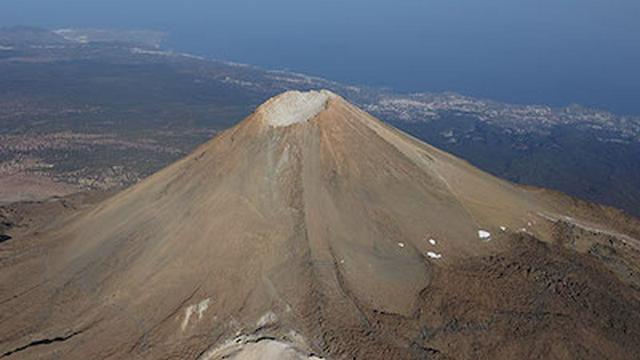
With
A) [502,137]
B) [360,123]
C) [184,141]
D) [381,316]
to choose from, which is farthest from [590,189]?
[381,316]

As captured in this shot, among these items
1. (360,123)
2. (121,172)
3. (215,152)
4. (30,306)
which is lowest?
(121,172)

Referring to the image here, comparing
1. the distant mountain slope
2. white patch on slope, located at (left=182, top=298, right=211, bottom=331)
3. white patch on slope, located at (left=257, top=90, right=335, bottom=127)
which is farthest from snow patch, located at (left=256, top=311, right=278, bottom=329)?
the distant mountain slope

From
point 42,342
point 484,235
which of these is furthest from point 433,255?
point 42,342

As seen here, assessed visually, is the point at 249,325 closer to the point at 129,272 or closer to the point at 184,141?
the point at 129,272

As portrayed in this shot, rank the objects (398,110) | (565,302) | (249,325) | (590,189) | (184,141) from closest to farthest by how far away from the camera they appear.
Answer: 1. (249,325)
2. (565,302)
3. (590,189)
4. (184,141)
5. (398,110)

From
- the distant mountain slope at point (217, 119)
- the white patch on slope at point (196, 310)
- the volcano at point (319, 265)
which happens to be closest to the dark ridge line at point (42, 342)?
the volcano at point (319, 265)

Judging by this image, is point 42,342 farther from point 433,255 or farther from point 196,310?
point 433,255

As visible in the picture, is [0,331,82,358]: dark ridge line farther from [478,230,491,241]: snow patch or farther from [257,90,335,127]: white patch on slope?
[478,230,491,241]: snow patch
